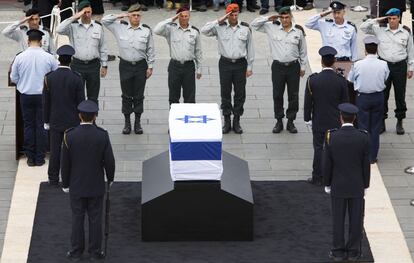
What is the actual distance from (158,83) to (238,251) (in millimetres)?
7271

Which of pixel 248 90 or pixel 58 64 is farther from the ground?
pixel 58 64

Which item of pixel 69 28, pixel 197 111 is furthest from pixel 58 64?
pixel 197 111

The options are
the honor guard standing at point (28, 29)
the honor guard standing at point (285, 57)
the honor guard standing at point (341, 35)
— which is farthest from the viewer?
the honor guard standing at point (341, 35)

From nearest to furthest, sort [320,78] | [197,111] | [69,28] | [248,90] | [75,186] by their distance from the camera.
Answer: [75,186], [197,111], [320,78], [69,28], [248,90]

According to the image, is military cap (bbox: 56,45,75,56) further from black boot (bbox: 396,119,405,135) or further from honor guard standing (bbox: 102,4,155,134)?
black boot (bbox: 396,119,405,135)

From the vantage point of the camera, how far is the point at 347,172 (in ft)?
52.9

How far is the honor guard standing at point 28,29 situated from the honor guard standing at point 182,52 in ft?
5.27

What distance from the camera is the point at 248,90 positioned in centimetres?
2302

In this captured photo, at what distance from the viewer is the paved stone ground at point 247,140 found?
1914cm

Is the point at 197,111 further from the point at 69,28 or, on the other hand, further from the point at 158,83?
the point at 158,83

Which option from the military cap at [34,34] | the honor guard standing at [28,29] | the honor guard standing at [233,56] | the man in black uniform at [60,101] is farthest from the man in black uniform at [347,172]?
the honor guard standing at [28,29]

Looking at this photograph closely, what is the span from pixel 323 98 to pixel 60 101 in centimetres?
347

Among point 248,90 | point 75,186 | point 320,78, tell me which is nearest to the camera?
point 75,186

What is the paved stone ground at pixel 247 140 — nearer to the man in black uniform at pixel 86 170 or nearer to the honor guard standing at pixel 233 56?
the honor guard standing at pixel 233 56
